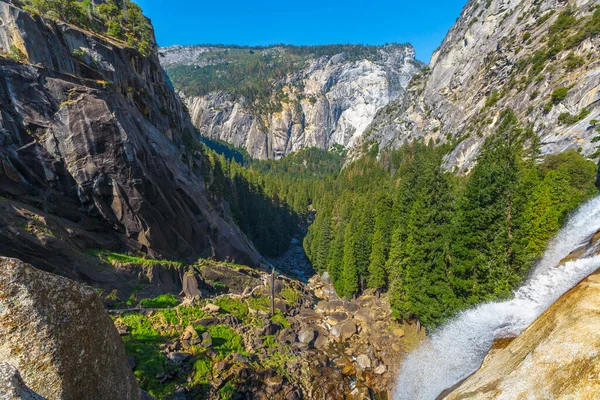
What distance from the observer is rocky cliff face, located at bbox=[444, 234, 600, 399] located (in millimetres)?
6422

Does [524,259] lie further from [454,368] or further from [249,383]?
[249,383]

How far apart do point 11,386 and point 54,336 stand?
1.79m

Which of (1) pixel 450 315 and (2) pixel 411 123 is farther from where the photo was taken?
(2) pixel 411 123

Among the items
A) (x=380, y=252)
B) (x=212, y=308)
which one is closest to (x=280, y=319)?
(x=212, y=308)

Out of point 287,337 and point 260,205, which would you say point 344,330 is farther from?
point 260,205

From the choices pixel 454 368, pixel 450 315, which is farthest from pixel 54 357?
pixel 450 315

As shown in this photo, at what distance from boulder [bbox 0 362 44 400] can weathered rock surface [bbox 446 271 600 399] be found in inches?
428

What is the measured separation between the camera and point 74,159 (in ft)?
94.1

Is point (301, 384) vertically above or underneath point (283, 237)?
underneath

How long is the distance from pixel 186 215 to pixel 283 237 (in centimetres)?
4168

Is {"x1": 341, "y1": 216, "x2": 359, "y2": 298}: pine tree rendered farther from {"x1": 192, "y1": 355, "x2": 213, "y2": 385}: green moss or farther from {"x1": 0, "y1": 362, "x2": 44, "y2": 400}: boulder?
{"x1": 0, "y1": 362, "x2": 44, "y2": 400}: boulder

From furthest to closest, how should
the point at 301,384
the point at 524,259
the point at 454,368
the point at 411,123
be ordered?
1. the point at 411,123
2. the point at 301,384
3. the point at 524,259
4. the point at 454,368

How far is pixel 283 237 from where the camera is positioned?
257 ft

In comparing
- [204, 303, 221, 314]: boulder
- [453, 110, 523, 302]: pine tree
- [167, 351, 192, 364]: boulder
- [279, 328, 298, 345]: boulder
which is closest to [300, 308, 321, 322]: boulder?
[279, 328, 298, 345]: boulder
